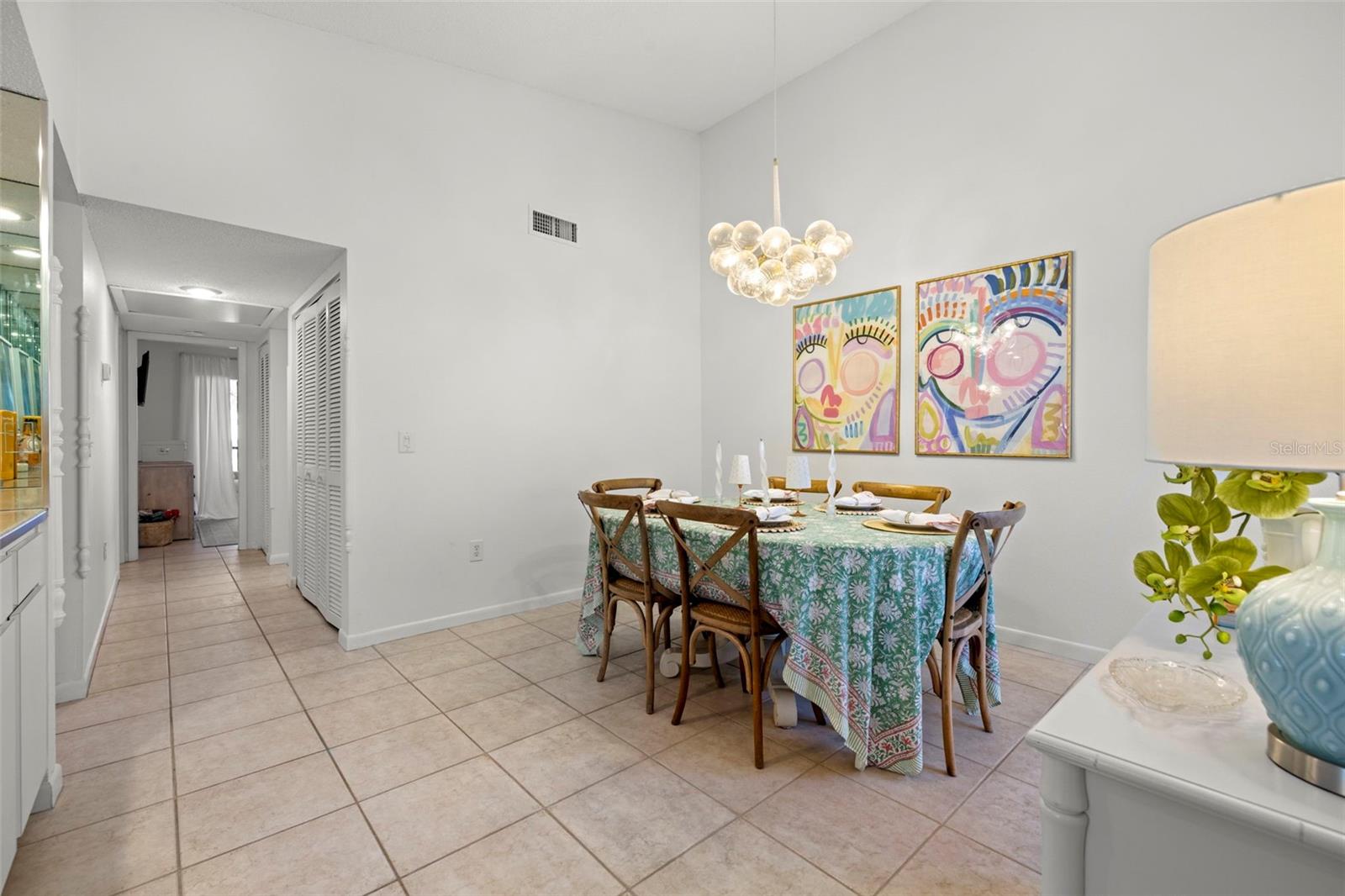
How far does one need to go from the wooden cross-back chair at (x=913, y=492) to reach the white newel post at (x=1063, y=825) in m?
2.19

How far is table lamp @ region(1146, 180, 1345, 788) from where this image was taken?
560 mm

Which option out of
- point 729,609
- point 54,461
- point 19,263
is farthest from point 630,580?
point 19,263

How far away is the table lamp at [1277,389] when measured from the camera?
0.56 meters

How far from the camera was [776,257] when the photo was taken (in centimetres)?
277

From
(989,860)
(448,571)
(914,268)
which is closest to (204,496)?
(448,571)

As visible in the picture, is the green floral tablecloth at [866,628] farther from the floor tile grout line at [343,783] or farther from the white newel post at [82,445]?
the white newel post at [82,445]

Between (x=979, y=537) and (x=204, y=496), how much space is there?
9.46m

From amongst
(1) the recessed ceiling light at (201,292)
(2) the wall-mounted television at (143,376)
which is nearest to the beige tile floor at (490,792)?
(1) the recessed ceiling light at (201,292)

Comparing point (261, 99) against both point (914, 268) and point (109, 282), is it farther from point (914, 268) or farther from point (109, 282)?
point (914, 268)

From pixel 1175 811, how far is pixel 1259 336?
51cm

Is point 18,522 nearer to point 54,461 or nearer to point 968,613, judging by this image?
point 54,461

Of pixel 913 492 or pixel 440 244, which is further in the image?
pixel 440 244

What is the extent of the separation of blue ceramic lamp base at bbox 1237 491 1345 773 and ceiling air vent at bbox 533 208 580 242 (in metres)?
3.91

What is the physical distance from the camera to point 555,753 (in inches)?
84.1
